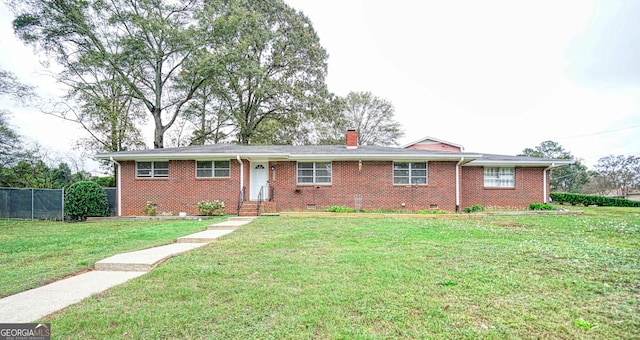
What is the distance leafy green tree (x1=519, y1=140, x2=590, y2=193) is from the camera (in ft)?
119

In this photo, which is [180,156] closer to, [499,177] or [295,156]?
[295,156]

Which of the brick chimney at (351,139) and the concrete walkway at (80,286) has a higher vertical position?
the brick chimney at (351,139)

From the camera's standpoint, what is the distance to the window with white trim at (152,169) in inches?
523

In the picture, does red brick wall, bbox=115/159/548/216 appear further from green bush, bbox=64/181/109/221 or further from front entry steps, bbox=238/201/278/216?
green bush, bbox=64/181/109/221

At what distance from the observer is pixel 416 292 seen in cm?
337

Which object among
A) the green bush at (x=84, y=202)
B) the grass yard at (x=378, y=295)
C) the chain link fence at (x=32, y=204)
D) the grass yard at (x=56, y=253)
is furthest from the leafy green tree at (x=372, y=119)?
the grass yard at (x=378, y=295)

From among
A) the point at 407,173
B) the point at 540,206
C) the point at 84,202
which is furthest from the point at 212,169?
the point at 540,206

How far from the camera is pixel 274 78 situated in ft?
76.7

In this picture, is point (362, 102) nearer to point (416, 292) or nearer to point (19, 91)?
point (19, 91)

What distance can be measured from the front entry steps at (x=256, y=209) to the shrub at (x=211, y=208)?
3.12 ft

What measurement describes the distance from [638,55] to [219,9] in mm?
24727

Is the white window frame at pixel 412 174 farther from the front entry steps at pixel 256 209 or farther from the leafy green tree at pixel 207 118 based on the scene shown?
the leafy green tree at pixel 207 118

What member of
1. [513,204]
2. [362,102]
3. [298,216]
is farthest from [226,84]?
[513,204]

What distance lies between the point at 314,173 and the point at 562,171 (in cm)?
3931
